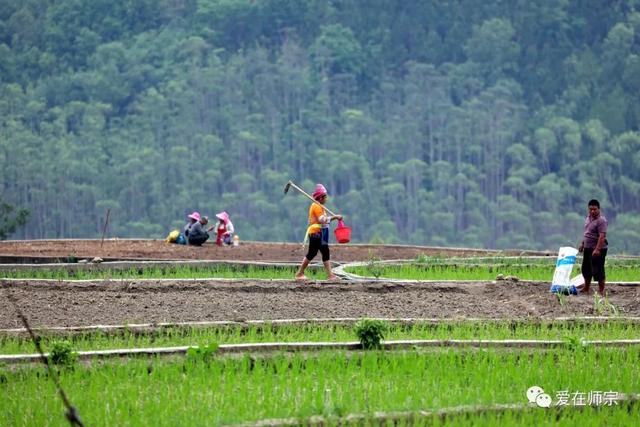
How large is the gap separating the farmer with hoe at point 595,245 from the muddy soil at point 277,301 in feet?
1.01

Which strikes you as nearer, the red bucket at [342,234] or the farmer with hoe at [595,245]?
the farmer with hoe at [595,245]

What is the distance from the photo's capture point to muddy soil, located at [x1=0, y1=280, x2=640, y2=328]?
539 inches

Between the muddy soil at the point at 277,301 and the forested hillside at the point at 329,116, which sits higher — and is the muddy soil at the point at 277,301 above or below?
below

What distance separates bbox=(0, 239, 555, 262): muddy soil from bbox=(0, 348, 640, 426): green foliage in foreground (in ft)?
32.3

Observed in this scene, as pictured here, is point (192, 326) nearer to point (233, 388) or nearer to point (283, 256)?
point (233, 388)

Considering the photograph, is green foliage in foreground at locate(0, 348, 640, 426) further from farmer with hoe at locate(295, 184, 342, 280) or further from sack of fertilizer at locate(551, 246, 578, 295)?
farmer with hoe at locate(295, 184, 342, 280)

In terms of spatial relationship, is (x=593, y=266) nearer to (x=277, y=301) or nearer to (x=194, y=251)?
(x=277, y=301)

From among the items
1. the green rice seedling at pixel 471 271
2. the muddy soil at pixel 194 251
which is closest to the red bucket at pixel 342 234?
the green rice seedling at pixel 471 271

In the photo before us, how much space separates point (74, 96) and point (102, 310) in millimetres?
53574

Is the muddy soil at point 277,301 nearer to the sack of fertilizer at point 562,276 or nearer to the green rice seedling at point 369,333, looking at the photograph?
the sack of fertilizer at point 562,276

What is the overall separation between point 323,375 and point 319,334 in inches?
87.5

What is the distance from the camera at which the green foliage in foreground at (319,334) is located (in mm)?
11914

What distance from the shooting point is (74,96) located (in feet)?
217

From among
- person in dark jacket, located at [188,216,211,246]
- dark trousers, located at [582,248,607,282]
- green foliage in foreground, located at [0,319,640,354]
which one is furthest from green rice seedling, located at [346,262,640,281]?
person in dark jacket, located at [188,216,211,246]
